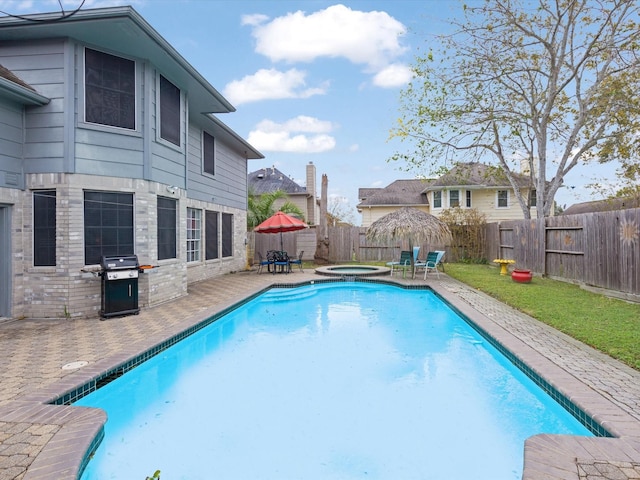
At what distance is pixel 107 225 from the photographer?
7.45 meters

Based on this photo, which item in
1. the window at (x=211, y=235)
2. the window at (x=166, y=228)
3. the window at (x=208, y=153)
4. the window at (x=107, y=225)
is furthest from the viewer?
the window at (x=211, y=235)

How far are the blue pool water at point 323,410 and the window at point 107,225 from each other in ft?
8.47

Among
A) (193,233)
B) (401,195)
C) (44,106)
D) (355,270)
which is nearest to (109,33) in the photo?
(44,106)

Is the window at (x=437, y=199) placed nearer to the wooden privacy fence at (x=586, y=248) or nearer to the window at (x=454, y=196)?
the window at (x=454, y=196)

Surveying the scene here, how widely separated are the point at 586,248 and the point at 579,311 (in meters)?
3.44

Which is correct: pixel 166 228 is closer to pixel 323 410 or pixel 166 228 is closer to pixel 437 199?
pixel 323 410

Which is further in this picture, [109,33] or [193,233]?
[193,233]

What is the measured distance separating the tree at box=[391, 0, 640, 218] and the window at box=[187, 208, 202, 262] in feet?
31.1

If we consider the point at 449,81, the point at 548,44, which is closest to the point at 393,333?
the point at 449,81

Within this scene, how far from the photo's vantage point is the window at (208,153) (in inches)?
487

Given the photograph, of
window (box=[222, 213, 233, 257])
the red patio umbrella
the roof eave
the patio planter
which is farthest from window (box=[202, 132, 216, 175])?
the patio planter

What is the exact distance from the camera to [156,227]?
817 centimetres

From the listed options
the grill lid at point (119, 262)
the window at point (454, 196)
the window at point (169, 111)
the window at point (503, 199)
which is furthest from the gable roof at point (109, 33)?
the window at point (503, 199)

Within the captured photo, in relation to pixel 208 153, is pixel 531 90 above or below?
above
